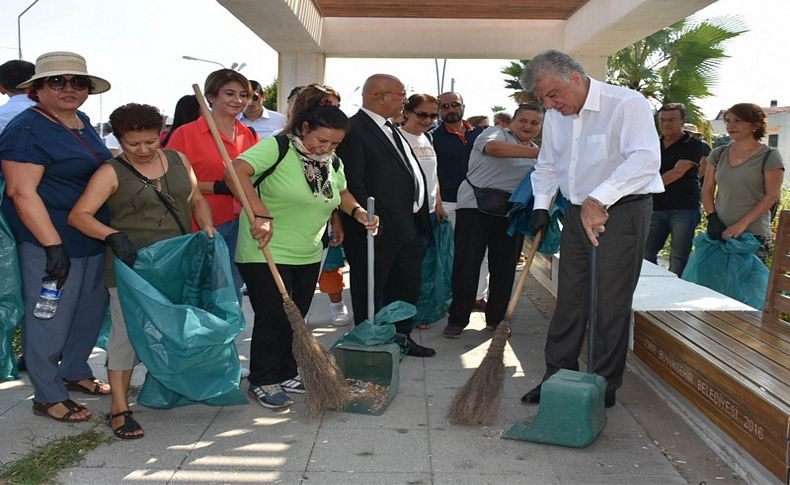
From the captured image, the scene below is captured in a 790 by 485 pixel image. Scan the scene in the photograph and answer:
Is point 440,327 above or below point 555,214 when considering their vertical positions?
below

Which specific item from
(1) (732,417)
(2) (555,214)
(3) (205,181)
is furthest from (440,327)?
(1) (732,417)

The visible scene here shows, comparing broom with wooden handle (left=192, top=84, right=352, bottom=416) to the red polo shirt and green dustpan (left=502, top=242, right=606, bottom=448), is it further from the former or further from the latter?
green dustpan (left=502, top=242, right=606, bottom=448)

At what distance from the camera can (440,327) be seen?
558 centimetres

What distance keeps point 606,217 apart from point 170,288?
6.83 feet

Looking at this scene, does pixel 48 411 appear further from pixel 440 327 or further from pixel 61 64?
pixel 440 327

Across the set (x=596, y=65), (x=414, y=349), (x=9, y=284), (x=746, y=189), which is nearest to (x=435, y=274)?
(x=414, y=349)

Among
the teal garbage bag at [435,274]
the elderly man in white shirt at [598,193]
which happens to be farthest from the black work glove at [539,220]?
the teal garbage bag at [435,274]

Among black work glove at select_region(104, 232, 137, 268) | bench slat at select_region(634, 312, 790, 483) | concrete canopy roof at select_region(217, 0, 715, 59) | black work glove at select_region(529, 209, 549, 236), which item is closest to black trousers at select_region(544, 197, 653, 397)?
black work glove at select_region(529, 209, 549, 236)

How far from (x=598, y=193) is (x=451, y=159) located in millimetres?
2387

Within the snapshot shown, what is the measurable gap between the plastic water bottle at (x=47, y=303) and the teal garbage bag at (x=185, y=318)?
1.02 ft

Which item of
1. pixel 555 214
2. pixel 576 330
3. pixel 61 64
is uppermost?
pixel 61 64

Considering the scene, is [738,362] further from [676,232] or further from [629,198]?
[676,232]

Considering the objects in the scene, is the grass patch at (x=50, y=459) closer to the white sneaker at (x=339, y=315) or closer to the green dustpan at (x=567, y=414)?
the green dustpan at (x=567, y=414)

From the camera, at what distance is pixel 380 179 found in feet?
14.5
